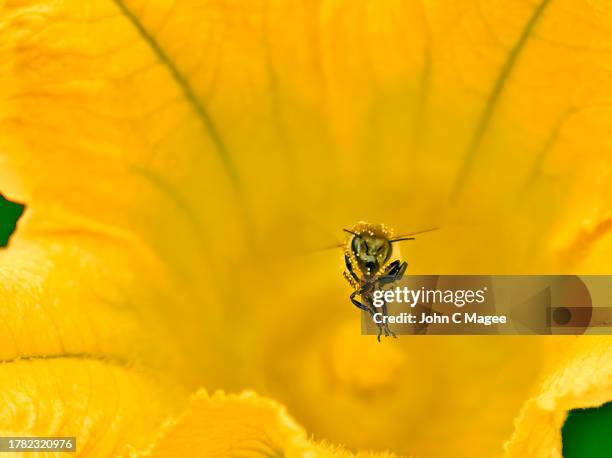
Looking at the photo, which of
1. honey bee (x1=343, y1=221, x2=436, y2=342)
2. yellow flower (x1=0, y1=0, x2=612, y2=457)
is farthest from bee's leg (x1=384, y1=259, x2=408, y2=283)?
yellow flower (x1=0, y1=0, x2=612, y2=457)

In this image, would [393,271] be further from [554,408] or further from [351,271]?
[554,408]

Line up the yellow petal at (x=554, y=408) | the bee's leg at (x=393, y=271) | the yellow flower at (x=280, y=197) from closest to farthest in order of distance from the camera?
the yellow petal at (x=554, y=408)
the yellow flower at (x=280, y=197)
the bee's leg at (x=393, y=271)

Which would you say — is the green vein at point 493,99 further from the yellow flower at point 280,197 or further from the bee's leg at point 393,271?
the bee's leg at point 393,271

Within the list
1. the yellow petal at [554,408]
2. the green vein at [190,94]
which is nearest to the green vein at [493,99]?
the green vein at [190,94]

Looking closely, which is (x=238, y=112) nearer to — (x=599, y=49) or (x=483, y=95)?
(x=483, y=95)

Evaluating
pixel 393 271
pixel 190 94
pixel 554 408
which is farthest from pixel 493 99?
pixel 554 408

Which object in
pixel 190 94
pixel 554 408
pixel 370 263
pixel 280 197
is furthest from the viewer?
pixel 280 197

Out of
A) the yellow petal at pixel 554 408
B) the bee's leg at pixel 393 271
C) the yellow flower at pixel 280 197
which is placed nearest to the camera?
the yellow petal at pixel 554 408
